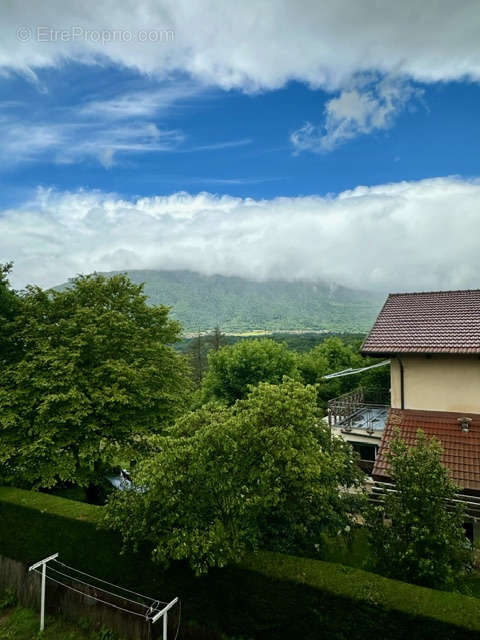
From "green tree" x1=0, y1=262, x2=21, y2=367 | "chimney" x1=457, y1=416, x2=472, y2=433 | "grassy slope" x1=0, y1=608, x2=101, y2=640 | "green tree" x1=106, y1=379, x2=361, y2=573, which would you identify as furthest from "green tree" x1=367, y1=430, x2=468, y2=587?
"green tree" x1=0, y1=262, x2=21, y2=367

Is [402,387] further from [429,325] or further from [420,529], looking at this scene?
[420,529]

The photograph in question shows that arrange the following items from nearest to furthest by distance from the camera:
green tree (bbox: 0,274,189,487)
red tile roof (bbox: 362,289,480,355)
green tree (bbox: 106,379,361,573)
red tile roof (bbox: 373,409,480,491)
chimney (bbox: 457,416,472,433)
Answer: green tree (bbox: 106,379,361,573)
red tile roof (bbox: 373,409,480,491)
chimney (bbox: 457,416,472,433)
green tree (bbox: 0,274,189,487)
red tile roof (bbox: 362,289,480,355)

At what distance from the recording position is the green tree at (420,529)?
8367 mm

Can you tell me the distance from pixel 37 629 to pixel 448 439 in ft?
47.4

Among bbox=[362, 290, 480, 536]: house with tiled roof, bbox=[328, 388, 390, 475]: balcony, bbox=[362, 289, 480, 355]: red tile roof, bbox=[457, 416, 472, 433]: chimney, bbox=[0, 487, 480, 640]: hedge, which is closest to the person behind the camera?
bbox=[0, 487, 480, 640]: hedge

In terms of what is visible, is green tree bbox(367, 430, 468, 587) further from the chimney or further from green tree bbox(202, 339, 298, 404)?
green tree bbox(202, 339, 298, 404)

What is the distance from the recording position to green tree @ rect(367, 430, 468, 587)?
8.37m

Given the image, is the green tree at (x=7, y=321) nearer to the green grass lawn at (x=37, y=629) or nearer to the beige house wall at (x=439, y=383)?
the green grass lawn at (x=37, y=629)

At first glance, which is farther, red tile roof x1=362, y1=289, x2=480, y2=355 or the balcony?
the balcony

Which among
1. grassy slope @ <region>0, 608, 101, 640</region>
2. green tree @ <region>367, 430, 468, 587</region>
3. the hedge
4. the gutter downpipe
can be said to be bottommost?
grassy slope @ <region>0, 608, 101, 640</region>

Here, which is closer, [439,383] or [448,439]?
[448,439]

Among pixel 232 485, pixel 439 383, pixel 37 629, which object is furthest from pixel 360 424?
pixel 37 629

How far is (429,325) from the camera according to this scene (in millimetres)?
17156

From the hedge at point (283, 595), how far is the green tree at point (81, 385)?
4589mm
